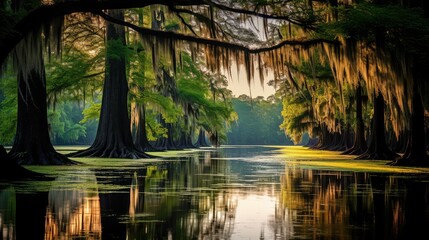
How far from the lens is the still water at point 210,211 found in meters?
5.86

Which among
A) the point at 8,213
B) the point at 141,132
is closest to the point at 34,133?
the point at 8,213

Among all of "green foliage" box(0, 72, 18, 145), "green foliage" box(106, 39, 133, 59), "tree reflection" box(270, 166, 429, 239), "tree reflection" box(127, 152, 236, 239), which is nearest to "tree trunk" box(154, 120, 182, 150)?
"green foliage" box(0, 72, 18, 145)

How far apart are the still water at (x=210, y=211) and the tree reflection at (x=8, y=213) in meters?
0.01

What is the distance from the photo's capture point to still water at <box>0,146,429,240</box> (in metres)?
5.86

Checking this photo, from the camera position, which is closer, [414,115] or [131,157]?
[414,115]

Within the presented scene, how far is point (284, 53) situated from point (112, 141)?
539 inches

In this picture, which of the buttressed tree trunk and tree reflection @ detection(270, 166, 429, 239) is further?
the buttressed tree trunk

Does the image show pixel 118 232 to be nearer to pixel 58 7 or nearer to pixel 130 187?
pixel 130 187

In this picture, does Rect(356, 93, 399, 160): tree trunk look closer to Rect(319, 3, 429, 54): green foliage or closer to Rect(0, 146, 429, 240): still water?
Rect(319, 3, 429, 54): green foliage

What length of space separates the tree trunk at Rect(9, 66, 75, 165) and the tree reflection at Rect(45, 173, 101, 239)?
28.2ft

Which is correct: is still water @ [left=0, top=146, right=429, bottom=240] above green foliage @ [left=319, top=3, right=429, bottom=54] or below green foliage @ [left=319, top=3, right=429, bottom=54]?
below

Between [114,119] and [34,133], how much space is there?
903 centimetres

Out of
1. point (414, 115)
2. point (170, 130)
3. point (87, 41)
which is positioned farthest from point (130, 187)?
point (170, 130)

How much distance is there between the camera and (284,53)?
16.8 m
